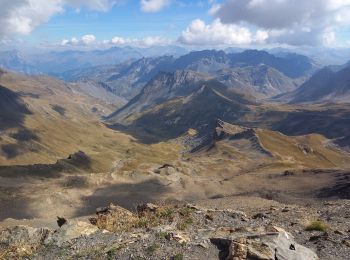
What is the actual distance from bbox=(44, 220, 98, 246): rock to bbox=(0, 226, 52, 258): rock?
2.05 feet

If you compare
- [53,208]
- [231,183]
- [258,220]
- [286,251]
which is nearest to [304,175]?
[231,183]

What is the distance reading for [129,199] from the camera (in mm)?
100688

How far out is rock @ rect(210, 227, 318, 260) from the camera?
78.5 ft

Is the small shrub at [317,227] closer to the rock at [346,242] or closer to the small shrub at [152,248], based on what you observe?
the rock at [346,242]

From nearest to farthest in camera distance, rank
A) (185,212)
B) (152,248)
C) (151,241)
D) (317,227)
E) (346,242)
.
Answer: (152,248), (151,241), (346,242), (317,227), (185,212)

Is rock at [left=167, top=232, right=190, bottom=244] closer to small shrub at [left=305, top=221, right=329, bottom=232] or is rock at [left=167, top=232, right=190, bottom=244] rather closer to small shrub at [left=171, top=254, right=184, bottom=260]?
small shrub at [left=171, top=254, right=184, bottom=260]

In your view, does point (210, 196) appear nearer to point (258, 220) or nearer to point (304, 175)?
point (304, 175)

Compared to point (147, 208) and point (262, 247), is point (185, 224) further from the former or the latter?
point (147, 208)

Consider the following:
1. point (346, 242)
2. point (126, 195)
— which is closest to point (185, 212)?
point (346, 242)

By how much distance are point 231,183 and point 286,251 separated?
95.2m

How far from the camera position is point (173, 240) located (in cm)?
2592

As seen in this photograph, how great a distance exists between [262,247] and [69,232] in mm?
12173

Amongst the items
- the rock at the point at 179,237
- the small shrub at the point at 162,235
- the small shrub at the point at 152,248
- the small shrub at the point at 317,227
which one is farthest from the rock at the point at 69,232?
the small shrub at the point at 317,227

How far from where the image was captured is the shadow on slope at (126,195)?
94312 millimetres
